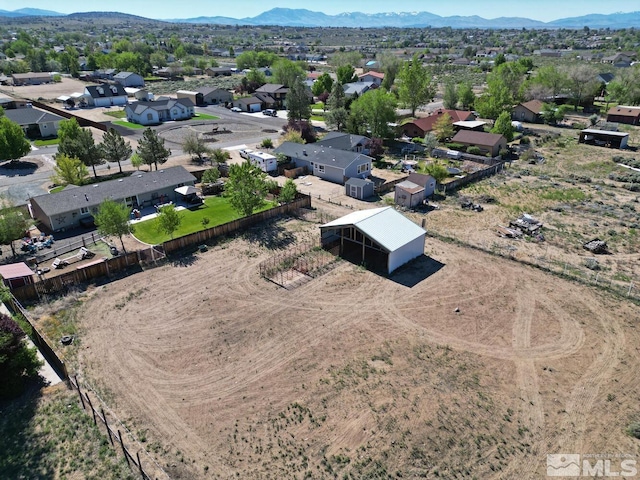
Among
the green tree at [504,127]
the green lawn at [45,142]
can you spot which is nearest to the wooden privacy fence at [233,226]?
the green tree at [504,127]

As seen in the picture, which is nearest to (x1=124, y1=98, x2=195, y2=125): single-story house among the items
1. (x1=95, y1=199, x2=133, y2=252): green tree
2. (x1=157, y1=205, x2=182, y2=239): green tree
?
(x1=157, y1=205, x2=182, y2=239): green tree

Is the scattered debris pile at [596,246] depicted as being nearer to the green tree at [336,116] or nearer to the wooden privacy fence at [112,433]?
the wooden privacy fence at [112,433]

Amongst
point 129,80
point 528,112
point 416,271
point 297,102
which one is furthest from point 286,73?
point 416,271

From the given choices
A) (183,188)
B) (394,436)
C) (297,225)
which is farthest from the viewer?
(183,188)

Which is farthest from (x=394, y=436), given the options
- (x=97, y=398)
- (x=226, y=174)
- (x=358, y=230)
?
(x=226, y=174)

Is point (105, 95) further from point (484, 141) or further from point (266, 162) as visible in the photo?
point (484, 141)

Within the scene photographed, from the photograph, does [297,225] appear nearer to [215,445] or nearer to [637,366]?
[215,445]
